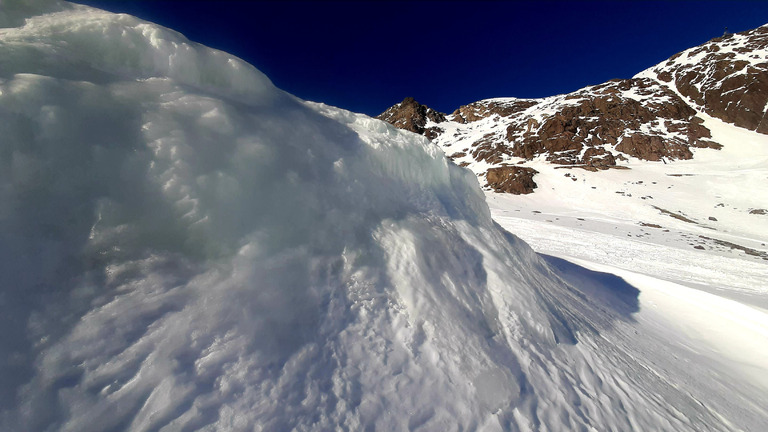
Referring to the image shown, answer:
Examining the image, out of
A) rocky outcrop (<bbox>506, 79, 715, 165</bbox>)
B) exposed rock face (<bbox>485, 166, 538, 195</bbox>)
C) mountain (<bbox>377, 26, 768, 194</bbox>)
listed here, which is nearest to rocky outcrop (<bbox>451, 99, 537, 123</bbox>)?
mountain (<bbox>377, 26, 768, 194</bbox>)

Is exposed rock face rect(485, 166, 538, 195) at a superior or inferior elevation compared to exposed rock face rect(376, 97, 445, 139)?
inferior

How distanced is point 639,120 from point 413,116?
188ft

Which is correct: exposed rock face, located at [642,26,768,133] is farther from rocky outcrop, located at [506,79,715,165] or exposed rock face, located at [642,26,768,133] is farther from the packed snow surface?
the packed snow surface

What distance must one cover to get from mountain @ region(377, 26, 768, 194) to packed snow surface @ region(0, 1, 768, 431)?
1621 inches

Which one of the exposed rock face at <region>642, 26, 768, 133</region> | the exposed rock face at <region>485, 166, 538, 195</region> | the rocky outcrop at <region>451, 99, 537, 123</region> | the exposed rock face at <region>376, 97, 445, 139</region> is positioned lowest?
the exposed rock face at <region>485, 166, 538, 195</region>

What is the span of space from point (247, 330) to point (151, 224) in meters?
1.29

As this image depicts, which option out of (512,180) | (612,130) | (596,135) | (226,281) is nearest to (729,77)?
(612,130)

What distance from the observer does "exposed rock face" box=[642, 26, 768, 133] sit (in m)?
56.8

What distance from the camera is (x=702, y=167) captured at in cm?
4594

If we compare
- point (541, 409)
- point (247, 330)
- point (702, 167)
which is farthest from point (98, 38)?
point (702, 167)

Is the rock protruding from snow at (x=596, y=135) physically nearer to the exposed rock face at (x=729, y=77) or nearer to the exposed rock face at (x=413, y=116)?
the exposed rock face at (x=729, y=77)

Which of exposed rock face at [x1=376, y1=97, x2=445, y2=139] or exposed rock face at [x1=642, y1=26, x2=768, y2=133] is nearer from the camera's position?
exposed rock face at [x1=642, y1=26, x2=768, y2=133]

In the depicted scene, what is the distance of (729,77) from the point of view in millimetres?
61219

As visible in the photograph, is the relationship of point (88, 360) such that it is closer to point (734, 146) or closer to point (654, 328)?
point (654, 328)
